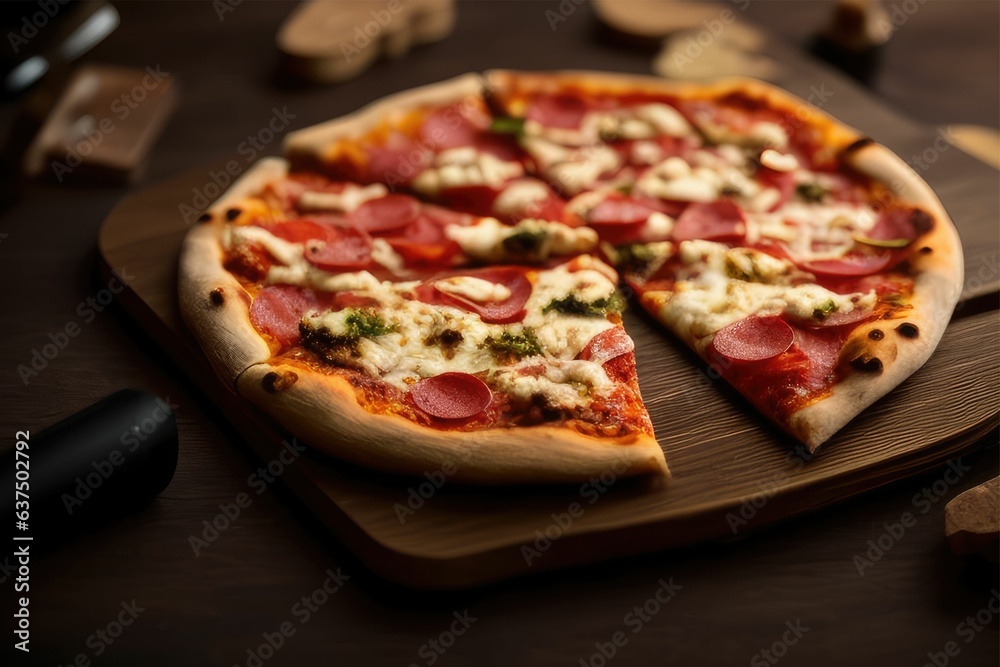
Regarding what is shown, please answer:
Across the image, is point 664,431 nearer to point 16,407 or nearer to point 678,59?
point 16,407

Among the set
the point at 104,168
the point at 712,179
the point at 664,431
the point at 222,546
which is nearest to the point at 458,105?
the point at 712,179

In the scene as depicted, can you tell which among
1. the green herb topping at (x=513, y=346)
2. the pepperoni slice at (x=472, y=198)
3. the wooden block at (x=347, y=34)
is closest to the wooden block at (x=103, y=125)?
the wooden block at (x=347, y=34)
